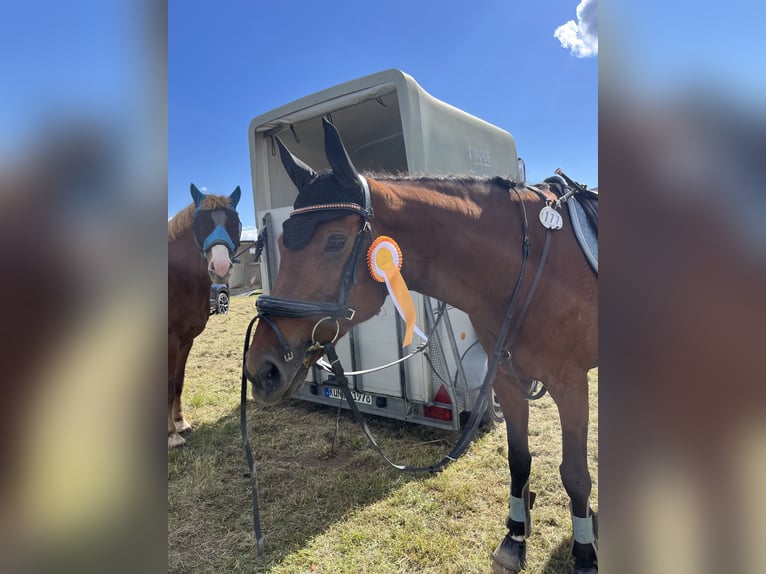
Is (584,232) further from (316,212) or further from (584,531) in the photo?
(584,531)

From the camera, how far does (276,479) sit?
343cm

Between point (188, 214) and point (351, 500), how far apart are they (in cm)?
295

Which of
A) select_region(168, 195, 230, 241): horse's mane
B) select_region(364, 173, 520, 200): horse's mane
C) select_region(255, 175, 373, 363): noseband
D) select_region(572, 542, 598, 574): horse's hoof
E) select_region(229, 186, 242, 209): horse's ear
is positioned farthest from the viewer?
select_region(229, 186, 242, 209): horse's ear

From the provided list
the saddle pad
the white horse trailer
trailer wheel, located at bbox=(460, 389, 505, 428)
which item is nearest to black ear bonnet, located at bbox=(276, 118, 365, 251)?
the saddle pad

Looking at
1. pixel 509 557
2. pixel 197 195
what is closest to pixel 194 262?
pixel 197 195

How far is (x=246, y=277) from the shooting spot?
4848 millimetres

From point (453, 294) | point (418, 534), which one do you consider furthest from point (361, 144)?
point (418, 534)

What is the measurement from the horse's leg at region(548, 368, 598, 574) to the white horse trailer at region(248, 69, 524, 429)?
966 mm

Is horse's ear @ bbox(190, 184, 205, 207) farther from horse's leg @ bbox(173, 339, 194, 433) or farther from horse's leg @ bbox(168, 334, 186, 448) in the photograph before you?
horse's leg @ bbox(173, 339, 194, 433)

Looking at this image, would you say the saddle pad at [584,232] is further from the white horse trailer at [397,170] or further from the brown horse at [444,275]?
the white horse trailer at [397,170]

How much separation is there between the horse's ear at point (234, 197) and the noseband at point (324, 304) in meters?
2.32

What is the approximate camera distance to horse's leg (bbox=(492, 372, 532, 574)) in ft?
7.64
